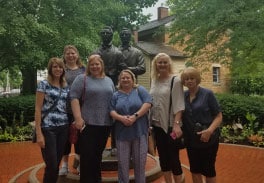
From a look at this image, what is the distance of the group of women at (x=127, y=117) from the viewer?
407 centimetres

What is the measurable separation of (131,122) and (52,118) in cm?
92

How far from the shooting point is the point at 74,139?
432 cm

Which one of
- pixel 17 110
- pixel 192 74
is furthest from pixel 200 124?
pixel 17 110

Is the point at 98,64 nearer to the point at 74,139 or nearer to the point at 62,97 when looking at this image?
the point at 62,97

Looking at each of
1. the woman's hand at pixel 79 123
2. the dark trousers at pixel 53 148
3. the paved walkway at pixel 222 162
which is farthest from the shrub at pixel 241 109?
the dark trousers at pixel 53 148

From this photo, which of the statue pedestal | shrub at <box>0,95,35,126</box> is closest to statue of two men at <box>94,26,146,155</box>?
the statue pedestal

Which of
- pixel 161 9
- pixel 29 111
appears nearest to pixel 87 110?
pixel 29 111

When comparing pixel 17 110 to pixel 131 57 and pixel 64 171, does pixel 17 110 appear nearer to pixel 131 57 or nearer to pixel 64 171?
pixel 64 171

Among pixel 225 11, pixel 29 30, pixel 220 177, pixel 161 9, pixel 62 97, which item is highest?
pixel 161 9

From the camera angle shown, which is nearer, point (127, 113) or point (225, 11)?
point (127, 113)

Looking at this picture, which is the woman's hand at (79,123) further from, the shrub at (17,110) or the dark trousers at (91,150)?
the shrub at (17,110)

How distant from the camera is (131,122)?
4160 mm

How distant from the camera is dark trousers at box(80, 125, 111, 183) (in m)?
4.30

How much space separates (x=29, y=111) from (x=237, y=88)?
20654mm
